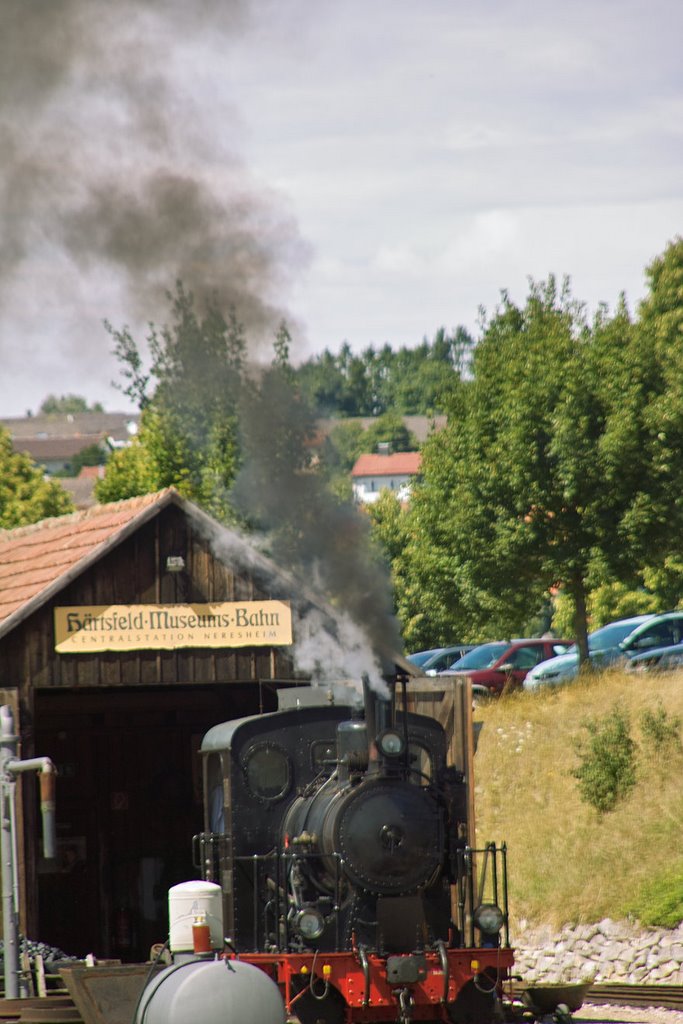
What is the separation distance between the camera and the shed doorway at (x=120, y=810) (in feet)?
74.6

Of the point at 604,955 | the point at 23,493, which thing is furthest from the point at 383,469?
the point at 604,955

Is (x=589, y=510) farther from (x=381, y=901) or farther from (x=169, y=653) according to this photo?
(x=381, y=901)

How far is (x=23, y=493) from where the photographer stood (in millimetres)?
49438

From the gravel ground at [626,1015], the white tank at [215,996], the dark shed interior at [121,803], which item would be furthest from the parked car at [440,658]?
the white tank at [215,996]

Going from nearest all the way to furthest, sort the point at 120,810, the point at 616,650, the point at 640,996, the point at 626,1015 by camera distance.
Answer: the point at 626,1015 < the point at 640,996 < the point at 120,810 < the point at 616,650

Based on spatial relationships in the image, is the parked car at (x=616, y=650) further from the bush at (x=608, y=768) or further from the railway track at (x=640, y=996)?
the railway track at (x=640, y=996)

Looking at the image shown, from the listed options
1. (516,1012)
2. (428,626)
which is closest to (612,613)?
(428,626)

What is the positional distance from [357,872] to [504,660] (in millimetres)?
19661

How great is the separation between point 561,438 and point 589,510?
155 centimetres

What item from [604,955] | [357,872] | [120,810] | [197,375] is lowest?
[604,955]

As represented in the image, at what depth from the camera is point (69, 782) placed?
23.2 meters

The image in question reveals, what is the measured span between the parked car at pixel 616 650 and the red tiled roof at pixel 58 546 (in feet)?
36.2

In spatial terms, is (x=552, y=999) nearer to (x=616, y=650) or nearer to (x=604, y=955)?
(x=604, y=955)

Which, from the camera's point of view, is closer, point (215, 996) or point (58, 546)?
point (215, 996)
